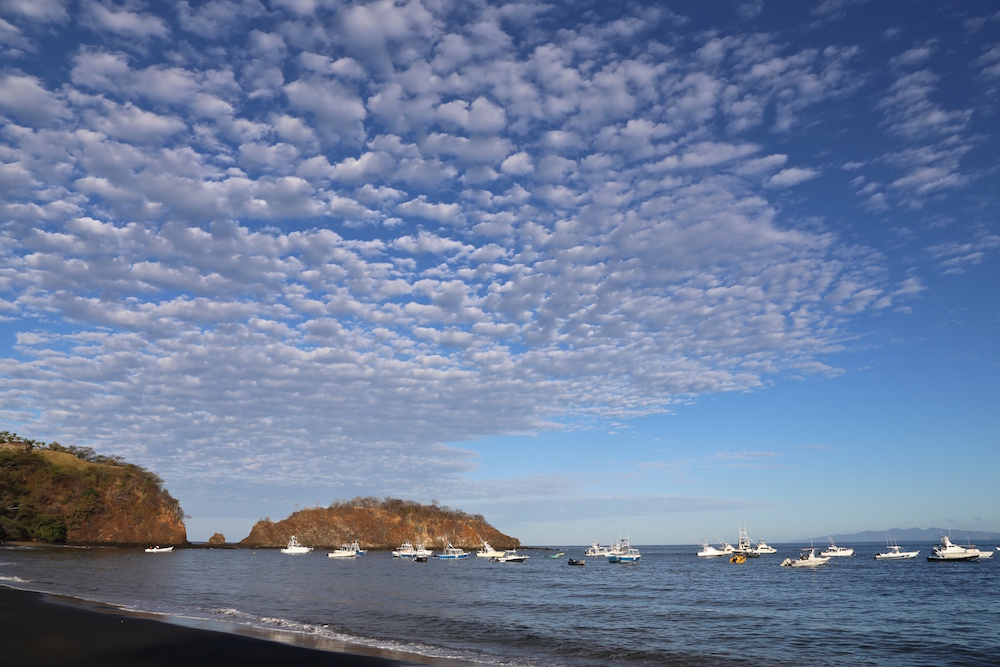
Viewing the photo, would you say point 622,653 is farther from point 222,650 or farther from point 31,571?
point 31,571

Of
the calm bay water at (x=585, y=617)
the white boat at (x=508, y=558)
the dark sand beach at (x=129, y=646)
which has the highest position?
the dark sand beach at (x=129, y=646)

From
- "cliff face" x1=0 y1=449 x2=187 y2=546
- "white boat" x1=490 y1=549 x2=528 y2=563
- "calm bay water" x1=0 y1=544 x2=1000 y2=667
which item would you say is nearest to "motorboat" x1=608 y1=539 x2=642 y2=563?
"white boat" x1=490 y1=549 x2=528 y2=563

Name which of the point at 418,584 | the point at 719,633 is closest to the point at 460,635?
the point at 719,633

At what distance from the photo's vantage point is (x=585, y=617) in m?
35.8

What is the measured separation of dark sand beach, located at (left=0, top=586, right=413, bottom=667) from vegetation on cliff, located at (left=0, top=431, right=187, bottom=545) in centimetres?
13429

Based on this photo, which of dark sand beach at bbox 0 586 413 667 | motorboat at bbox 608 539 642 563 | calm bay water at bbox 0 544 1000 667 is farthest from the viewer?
motorboat at bbox 608 539 642 563

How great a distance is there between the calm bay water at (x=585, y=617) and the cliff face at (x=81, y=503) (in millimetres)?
93138

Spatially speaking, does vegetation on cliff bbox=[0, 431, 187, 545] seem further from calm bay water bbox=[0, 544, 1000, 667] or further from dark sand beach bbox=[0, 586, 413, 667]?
dark sand beach bbox=[0, 586, 413, 667]

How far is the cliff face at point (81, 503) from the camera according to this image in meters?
129

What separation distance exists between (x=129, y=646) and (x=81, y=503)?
5943 inches

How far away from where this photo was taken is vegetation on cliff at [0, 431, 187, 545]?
12938 centimetres

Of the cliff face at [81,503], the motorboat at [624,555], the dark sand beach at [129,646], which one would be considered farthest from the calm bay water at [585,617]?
the cliff face at [81,503]

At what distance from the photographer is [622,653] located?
2406cm

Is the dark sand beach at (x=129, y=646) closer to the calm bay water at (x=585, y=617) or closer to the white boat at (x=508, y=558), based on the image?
the calm bay water at (x=585, y=617)
